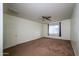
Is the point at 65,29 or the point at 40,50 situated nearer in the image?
the point at 40,50

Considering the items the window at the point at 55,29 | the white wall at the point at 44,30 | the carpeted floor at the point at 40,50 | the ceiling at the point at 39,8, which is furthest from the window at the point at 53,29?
the ceiling at the point at 39,8

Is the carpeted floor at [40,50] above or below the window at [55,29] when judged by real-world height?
below

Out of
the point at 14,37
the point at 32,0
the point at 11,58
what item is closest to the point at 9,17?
the point at 14,37

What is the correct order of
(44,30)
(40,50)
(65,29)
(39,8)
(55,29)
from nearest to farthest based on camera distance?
(39,8), (40,50), (65,29), (55,29), (44,30)

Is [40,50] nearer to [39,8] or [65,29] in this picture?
[39,8]

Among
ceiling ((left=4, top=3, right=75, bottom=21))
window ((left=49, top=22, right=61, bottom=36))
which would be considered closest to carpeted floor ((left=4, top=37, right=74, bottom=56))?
ceiling ((left=4, top=3, right=75, bottom=21))

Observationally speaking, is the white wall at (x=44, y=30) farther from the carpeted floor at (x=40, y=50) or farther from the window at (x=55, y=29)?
the carpeted floor at (x=40, y=50)

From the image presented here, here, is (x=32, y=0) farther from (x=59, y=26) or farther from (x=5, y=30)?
(x=59, y=26)

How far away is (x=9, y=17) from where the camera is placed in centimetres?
405

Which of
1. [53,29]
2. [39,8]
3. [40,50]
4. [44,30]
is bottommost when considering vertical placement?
[40,50]

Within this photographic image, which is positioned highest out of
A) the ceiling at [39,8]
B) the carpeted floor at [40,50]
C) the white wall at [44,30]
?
the ceiling at [39,8]

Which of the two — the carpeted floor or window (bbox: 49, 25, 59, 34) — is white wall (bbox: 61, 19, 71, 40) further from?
the carpeted floor

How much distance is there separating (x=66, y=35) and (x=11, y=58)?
6.58 meters

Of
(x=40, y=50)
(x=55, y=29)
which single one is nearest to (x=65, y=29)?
(x=55, y=29)
